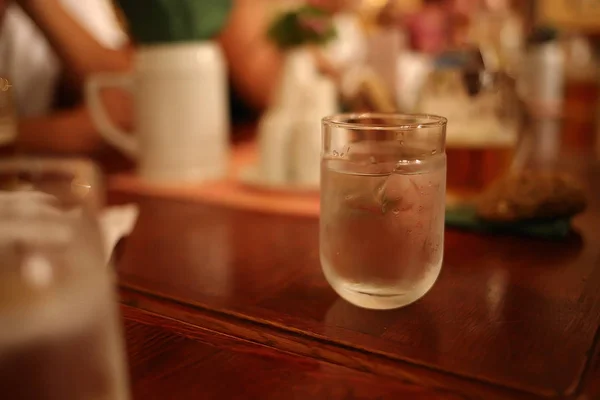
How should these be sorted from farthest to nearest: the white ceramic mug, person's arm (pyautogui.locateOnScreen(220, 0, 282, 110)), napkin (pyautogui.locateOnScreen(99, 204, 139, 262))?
person's arm (pyautogui.locateOnScreen(220, 0, 282, 110)), the white ceramic mug, napkin (pyautogui.locateOnScreen(99, 204, 139, 262))

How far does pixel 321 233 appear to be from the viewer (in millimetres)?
469

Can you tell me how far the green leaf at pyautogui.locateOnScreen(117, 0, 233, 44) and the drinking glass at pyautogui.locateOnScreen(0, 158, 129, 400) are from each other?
2.33 feet

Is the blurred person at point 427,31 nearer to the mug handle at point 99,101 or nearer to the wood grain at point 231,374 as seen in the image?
the mug handle at point 99,101

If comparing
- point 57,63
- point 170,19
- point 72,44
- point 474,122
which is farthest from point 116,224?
point 57,63

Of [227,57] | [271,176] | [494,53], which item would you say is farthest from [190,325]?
[227,57]

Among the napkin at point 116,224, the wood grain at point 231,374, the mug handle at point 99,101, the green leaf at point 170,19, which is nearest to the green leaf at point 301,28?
the green leaf at point 170,19

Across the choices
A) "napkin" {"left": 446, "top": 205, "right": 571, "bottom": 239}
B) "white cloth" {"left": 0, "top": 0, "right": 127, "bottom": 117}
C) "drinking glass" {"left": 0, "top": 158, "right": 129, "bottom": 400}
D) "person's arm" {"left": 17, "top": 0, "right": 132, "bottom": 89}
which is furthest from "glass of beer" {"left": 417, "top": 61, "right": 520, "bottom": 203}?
"white cloth" {"left": 0, "top": 0, "right": 127, "bottom": 117}

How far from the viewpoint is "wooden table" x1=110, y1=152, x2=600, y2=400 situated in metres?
0.36

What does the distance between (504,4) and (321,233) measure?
2.53 meters

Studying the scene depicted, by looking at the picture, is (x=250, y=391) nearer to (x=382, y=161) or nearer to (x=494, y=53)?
(x=382, y=161)

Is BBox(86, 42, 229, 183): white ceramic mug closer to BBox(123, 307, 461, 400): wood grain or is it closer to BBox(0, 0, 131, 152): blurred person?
BBox(0, 0, 131, 152): blurred person

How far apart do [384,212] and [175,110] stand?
593 millimetres

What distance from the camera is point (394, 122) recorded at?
50cm

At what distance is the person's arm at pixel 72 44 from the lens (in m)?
1.11
